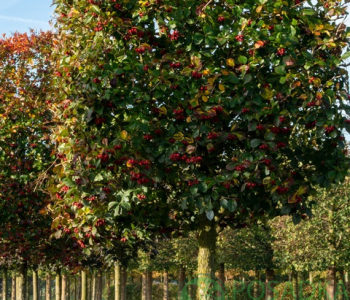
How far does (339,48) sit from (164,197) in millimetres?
5022

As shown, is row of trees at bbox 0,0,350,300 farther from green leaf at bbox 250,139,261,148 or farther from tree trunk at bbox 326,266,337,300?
tree trunk at bbox 326,266,337,300

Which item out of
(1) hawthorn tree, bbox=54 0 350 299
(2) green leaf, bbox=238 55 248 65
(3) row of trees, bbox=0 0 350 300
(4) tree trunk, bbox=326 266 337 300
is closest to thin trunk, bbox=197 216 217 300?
(3) row of trees, bbox=0 0 350 300

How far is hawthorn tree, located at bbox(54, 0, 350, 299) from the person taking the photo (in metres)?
11.2

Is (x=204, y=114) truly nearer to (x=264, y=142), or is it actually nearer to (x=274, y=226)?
(x=264, y=142)

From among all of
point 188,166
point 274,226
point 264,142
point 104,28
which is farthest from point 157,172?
point 274,226

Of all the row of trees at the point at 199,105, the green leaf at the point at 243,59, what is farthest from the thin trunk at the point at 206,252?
the green leaf at the point at 243,59

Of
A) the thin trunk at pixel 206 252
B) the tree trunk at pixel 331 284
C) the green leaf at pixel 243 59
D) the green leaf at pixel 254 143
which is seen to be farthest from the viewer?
the tree trunk at pixel 331 284

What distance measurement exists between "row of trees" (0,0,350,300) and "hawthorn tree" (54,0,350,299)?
0.10ft

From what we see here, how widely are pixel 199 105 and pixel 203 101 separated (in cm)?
13

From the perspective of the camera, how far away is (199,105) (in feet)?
37.5

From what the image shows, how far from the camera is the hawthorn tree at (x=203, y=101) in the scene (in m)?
11.2

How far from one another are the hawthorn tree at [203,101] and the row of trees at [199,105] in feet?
0.10

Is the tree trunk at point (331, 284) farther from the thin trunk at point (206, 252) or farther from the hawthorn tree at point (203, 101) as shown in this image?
the hawthorn tree at point (203, 101)

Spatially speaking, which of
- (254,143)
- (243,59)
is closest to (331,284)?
(254,143)
